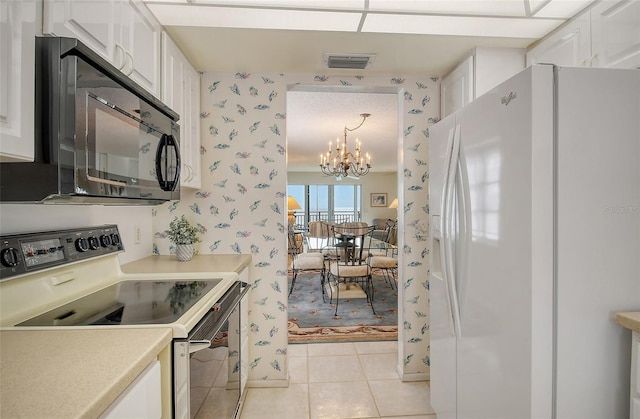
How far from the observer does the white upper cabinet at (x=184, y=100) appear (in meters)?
1.71

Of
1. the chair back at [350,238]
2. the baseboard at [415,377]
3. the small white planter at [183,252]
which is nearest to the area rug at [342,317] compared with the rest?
the chair back at [350,238]

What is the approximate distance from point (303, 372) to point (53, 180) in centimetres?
213

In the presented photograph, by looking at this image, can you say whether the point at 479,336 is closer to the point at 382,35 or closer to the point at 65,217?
the point at 382,35

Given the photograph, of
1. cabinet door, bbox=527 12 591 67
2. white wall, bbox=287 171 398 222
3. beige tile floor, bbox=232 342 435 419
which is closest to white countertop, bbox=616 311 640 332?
cabinet door, bbox=527 12 591 67

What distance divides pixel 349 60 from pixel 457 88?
710 mm

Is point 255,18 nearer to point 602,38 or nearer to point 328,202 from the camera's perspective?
point 602,38

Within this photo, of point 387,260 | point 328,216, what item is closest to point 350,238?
point 387,260

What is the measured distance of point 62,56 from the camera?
896mm

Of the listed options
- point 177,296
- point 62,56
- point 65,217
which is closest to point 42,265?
point 65,217

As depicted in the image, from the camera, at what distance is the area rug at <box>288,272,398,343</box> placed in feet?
10.2

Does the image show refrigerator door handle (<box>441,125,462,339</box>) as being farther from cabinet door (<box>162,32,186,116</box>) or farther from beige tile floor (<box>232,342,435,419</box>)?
cabinet door (<box>162,32,186,116</box>)

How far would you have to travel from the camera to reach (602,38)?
145 cm

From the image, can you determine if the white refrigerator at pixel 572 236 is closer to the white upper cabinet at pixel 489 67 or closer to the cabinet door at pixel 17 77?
the white upper cabinet at pixel 489 67

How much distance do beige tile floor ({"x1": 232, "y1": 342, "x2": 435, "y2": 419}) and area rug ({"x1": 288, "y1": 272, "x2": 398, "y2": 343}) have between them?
29cm
